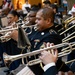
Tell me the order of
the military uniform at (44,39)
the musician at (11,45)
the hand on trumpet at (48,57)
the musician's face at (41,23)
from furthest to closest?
the musician at (11,45)
the musician's face at (41,23)
the military uniform at (44,39)
the hand on trumpet at (48,57)

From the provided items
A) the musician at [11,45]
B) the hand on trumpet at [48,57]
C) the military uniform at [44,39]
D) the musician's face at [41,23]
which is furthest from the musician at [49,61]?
the musician at [11,45]

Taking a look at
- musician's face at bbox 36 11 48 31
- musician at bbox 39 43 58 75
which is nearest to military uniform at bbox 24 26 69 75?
musician's face at bbox 36 11 48 31

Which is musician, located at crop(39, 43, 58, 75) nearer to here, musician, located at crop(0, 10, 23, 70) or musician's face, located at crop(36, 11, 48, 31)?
musician's face, located at crop(36, 11, 48, 31)

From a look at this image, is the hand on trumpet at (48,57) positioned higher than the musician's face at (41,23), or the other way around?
the hand on trumpet at (48,57)

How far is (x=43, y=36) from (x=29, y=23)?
125 centimetres

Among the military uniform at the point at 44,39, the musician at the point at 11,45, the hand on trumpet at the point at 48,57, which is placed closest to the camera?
the hand on trumpet at the point at 48,57

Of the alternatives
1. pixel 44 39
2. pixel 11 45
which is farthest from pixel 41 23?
pixel 11 45

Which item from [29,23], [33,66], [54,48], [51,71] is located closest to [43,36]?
[33,66]

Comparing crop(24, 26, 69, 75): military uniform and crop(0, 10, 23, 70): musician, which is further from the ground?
crop(24, 26, 69, 75): military uniform

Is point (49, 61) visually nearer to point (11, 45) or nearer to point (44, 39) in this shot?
point (44, 39)

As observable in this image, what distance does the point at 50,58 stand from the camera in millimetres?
2152

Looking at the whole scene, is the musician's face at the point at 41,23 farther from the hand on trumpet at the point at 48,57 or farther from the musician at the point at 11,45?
the musician at the point at 11,45

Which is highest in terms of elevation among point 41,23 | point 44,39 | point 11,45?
point 41,23

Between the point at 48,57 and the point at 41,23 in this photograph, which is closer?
the point at 48,57
